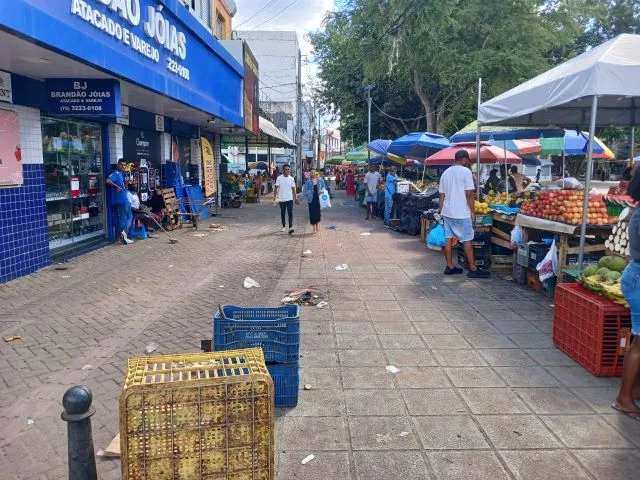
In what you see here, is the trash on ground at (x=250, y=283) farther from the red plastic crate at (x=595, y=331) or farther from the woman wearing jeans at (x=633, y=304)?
the woman wearing jeans at (x=633, y=304)

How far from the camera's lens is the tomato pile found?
6.91 meters

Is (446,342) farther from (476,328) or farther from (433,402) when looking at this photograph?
(433,402)

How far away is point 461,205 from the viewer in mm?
8539

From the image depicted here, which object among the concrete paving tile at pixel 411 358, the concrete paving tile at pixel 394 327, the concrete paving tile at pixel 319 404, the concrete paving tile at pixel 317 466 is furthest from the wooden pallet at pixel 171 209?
the concrete paving tile at pixel 317 466

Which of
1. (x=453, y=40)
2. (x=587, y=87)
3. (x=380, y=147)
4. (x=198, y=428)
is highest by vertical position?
(x=453, y=40)

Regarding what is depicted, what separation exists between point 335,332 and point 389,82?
2580 centimetres


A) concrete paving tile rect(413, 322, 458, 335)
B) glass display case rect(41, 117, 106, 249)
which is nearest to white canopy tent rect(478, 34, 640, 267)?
concrete paving tile rect(413, 322, 458, 335)

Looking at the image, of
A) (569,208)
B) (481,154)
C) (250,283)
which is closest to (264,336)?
(250,283)

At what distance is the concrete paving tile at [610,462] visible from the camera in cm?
318

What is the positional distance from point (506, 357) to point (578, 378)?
67cm

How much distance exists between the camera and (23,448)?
355 centimetres

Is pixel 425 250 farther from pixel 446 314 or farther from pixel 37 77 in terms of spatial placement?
pixel 37 77

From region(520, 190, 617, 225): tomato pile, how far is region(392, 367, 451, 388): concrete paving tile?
→ 3312 mm

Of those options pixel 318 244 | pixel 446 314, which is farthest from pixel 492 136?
pixel 446 314
